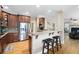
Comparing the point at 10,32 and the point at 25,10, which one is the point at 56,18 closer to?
the point at 25,10

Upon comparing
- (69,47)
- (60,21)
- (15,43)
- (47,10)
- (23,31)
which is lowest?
(69,47)

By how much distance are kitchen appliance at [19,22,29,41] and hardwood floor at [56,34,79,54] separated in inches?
33.8

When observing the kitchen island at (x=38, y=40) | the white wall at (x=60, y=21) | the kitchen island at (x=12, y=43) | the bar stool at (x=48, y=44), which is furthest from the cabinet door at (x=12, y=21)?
the white wall at (x=60, y=21)

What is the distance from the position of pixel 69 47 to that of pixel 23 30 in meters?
1.14

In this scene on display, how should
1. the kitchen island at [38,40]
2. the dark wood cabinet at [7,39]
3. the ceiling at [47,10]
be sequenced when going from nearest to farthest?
the dark wood cabinet at [7,39] < the ceiling at [47,10] < the kitchen island at [38,40]

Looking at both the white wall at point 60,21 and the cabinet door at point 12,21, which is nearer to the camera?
the cabinet door at point 12,21

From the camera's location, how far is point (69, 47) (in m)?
2.78

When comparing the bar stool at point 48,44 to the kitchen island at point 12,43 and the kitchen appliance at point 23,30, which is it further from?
the kitchen appliance at point 23,30

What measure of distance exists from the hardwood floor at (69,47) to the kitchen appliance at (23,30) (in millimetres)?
859

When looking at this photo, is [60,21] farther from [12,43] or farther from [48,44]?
[12,43]

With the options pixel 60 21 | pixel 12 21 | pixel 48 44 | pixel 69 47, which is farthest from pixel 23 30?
pixel 69 47

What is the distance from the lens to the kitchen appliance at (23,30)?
8.80 feet

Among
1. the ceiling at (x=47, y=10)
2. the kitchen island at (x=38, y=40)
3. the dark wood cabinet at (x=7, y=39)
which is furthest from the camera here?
the kitchen island at (x=38, y=40)
